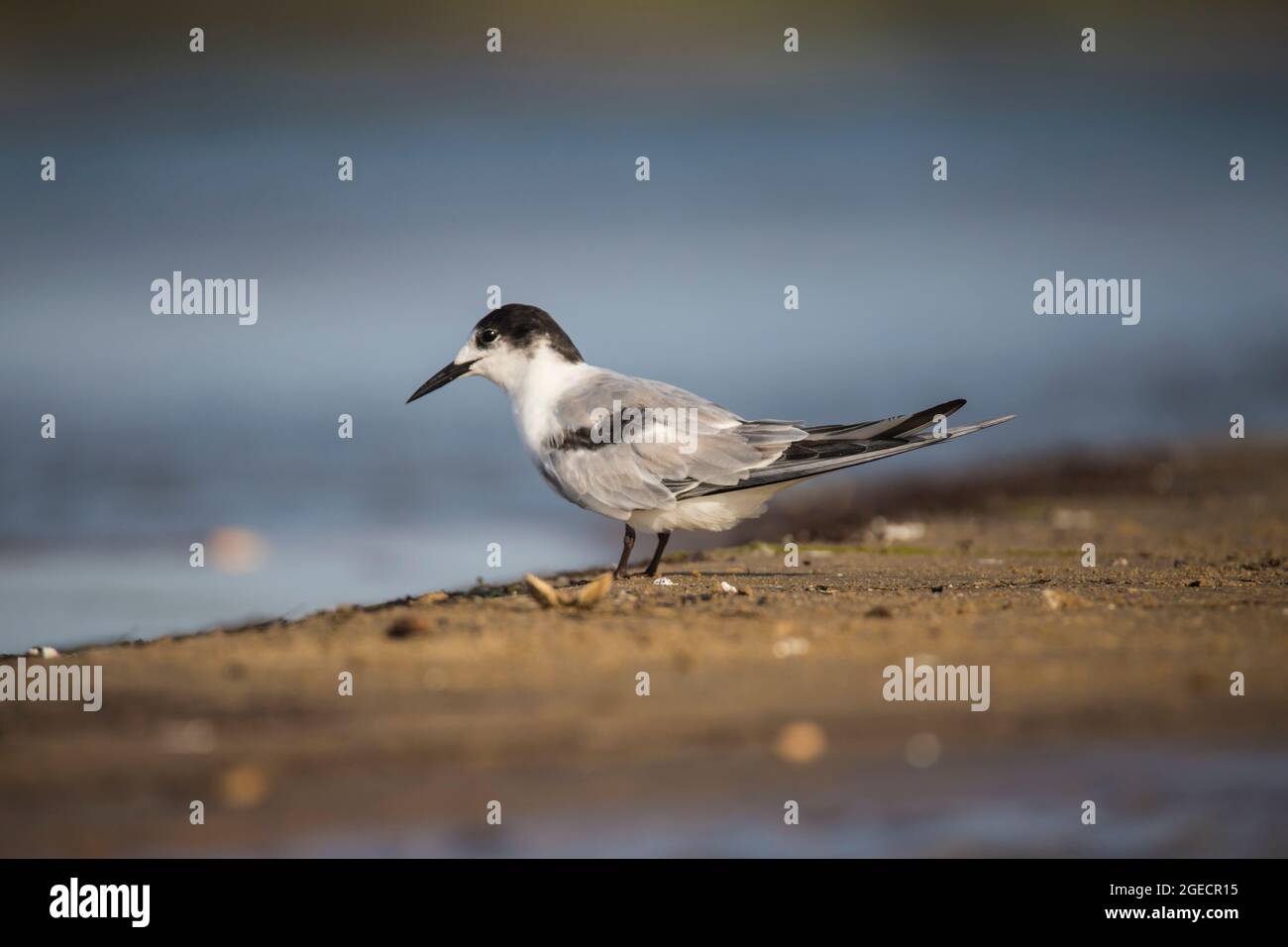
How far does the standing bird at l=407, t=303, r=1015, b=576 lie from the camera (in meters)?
5.75

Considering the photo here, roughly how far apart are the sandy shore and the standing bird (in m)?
0.79

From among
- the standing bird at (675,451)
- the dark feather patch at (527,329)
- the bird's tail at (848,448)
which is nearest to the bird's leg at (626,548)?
the standing bird at (675,451)

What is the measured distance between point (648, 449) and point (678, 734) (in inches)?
100

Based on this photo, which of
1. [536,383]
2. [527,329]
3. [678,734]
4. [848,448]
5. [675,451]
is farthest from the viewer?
[527,329]

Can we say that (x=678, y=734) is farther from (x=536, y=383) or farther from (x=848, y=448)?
(x=536, y=383)

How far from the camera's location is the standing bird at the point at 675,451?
5.75 m

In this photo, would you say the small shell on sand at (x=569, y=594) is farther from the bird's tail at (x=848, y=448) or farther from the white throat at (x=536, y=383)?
the white throat at (x=536, y=383)

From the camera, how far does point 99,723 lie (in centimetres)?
363

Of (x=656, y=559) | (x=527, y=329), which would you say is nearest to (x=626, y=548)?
(x=656, y=559)

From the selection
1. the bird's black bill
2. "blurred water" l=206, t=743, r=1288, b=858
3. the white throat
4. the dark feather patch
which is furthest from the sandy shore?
the bird's black bill

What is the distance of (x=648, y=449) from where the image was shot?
5895 millimetres
